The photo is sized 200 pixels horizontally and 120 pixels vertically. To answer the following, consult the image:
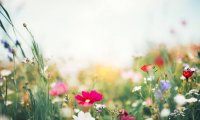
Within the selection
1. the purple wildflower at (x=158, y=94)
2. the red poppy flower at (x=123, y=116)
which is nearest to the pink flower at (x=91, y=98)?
the red poppy flower at (x=123, y=116)

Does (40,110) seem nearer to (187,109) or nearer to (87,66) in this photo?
(187,109)

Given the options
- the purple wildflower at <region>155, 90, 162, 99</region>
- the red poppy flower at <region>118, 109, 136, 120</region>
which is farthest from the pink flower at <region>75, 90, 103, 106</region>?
the purple wildflower at <region>155, 90, 162, 99</region>

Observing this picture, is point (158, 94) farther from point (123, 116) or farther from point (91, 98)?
point (91, 98)

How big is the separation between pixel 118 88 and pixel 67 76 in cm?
76

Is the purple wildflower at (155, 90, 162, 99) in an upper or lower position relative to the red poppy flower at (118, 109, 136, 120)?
upper

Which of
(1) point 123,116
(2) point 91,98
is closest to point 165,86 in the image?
(1) point 123,116

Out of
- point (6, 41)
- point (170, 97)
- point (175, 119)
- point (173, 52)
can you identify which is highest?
point (173, 52)

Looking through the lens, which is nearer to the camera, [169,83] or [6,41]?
[169,83]

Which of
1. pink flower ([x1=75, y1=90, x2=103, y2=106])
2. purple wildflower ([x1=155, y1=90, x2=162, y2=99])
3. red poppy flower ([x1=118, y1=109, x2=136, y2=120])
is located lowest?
red poppy flower ([x1=118, y1=109, x2=136, y2=120])

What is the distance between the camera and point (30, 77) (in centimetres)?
448

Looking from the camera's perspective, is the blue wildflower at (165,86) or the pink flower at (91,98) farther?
the pink flower at (91,98)

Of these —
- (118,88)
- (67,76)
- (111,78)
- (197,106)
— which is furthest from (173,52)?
(197,106)

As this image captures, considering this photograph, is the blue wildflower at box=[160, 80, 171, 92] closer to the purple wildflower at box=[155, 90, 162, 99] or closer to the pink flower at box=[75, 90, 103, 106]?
the purple wildflower at box=[155, 90, 162, 99]

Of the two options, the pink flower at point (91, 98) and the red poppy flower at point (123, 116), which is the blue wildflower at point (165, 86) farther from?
the pink flower at point (91, 98)
